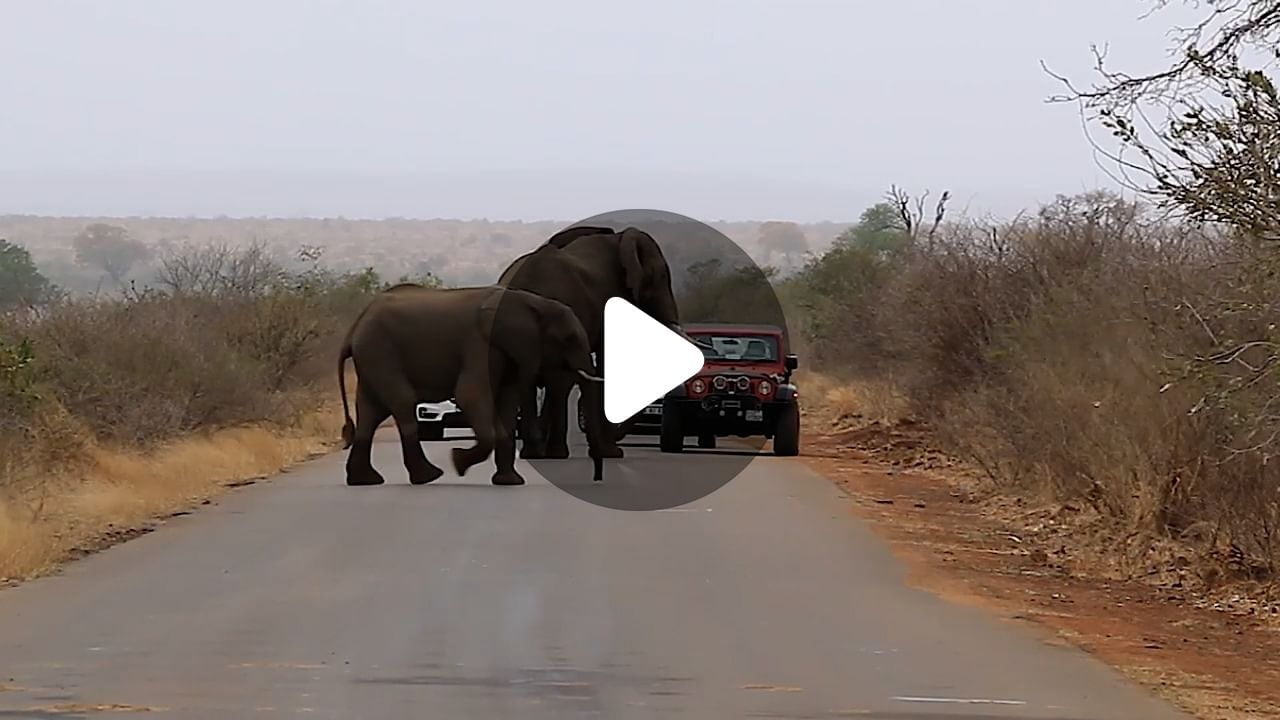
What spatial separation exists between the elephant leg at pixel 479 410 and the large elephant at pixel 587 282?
63.6 inches

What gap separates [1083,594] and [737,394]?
558 inches

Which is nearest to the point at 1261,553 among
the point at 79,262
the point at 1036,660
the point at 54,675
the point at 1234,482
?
the point at 1234,482

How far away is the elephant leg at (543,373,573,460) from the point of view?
23.1 m

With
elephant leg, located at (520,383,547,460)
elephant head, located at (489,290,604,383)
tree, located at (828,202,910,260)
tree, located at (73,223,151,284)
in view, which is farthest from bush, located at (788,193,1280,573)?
tree, located at (73,223,151,284)

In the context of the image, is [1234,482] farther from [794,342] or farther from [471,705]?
[794,342]

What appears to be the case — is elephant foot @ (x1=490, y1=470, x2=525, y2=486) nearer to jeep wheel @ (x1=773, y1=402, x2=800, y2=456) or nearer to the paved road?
the paved road

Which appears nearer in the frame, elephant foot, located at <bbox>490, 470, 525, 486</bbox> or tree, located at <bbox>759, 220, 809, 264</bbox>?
elephant foot, located at <bbox>490, 470, 525, 486</bbox>

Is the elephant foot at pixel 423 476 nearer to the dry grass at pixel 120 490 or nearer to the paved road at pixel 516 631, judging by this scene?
the dry grass at pixel 120 490

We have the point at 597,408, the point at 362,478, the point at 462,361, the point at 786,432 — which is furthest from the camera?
the point at 786,432

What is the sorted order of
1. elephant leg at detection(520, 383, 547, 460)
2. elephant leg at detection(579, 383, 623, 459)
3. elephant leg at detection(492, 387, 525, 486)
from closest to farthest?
elephant leg at detection(492, 387, 525, 486) → elephant leg at detection(579, 383, 623, 459) → elephant leg at detection(520, 383, 547, 460)

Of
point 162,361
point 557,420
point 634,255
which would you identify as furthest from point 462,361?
point 162,361

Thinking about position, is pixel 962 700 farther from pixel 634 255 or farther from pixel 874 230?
pixel 874 230

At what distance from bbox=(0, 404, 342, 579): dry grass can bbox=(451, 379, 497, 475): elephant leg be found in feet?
9.39

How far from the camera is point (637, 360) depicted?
26109 millimetres
